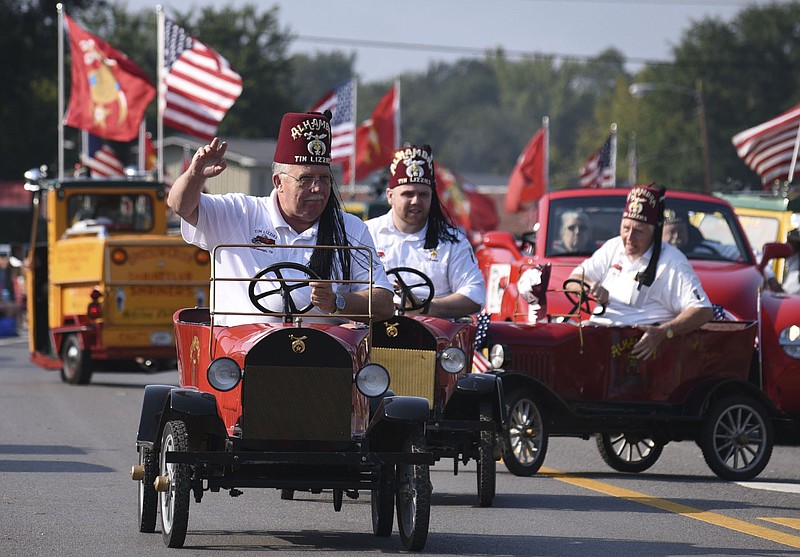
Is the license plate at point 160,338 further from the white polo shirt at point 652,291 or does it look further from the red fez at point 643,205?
the red fez at point 643,205

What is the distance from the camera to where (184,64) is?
2861 cm

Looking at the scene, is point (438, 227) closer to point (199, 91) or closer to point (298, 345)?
point (298, 345)

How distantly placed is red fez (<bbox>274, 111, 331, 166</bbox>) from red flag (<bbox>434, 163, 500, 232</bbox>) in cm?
2969

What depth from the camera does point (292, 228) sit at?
8578mm

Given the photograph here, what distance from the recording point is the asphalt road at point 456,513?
8.21 meters

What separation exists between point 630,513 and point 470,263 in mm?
2263

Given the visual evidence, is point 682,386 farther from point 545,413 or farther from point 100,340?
point 100,340

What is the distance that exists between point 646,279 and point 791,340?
171 cm

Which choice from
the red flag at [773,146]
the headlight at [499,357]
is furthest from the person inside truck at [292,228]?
the red flag at [773,146]

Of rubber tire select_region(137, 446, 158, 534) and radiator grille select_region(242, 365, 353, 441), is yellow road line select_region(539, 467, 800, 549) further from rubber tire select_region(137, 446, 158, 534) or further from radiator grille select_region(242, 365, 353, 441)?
rubber tire select_region(137, 446, 158, 534)

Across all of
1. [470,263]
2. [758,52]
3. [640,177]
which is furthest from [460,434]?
[640,177]

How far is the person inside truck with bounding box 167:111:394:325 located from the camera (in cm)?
844

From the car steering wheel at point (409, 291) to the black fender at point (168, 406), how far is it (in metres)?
2.76

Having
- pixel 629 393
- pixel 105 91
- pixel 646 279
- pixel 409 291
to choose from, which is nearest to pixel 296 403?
pixel 409 291
